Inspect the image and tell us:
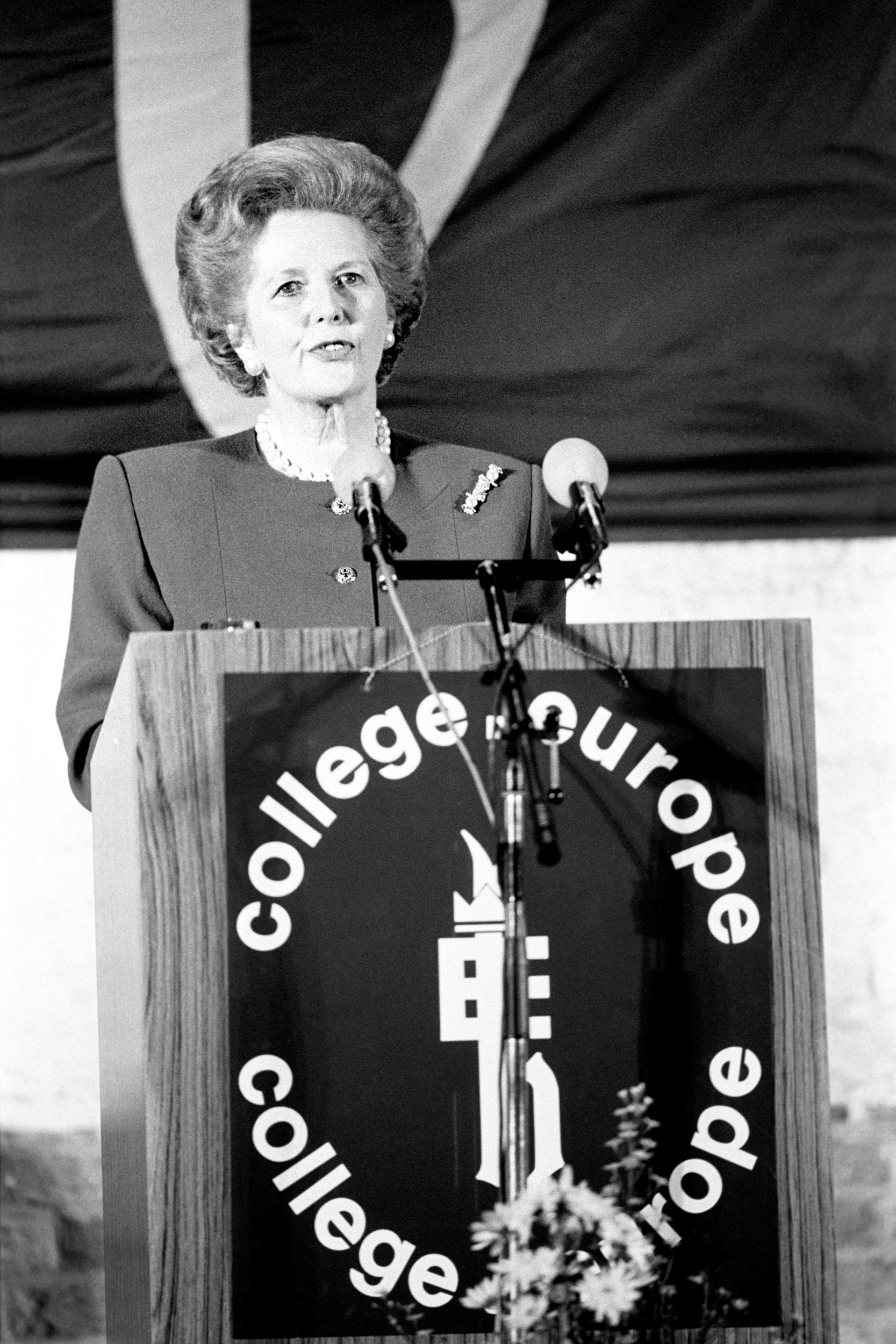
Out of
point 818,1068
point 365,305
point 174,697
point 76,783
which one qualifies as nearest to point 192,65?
point 365,305

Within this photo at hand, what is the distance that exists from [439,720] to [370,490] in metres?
0.21

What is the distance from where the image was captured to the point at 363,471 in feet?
5.90

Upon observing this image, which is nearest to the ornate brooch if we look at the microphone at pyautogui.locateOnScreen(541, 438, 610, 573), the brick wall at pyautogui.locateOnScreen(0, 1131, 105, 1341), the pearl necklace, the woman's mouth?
the pearl necklace

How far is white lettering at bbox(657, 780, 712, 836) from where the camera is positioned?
5.78 feet

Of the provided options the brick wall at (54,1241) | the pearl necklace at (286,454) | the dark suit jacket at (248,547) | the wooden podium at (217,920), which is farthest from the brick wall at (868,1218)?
the wooden podium at (217,920)

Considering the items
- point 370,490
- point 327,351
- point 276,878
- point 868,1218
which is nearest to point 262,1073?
point 276,878

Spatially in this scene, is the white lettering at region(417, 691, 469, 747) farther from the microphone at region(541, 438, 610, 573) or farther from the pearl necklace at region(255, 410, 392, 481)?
the pearl necklace at region(255, 410, 392, 481)

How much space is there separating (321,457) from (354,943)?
105cm

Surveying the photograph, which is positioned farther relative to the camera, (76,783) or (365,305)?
(365,305)

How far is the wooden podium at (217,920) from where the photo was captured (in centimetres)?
168

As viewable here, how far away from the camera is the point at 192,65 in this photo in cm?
358

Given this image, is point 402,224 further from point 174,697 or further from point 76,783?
point 174,697

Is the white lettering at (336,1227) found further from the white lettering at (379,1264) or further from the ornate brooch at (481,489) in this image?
the ornate brooch at (481,489)

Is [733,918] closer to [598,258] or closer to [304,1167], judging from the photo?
[304,1167]
